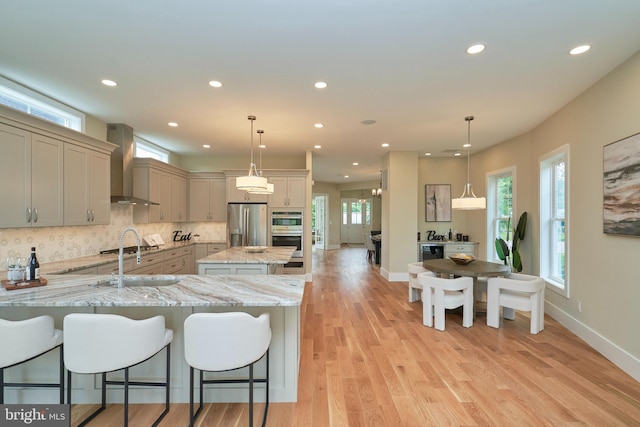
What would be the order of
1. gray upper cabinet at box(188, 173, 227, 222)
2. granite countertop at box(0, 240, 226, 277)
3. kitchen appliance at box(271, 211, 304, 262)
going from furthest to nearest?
1. gray upper cabinet at box(188, 173, 227, 222)
2. kitchen appliance at box(271, 211, 304, 262)
3. granite countertop at box(0, 240, 226, 277)

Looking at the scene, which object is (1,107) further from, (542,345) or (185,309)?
(542,345)

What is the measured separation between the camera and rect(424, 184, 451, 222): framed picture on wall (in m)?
6.88

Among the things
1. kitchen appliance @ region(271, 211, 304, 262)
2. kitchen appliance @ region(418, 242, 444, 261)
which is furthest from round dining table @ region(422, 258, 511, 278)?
kitchen appliance @ region(271, 211, 304, 262)

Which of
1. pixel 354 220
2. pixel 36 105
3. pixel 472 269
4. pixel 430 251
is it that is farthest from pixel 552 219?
pixel 354 220

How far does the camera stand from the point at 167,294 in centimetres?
202

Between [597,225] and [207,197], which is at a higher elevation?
[207,197]

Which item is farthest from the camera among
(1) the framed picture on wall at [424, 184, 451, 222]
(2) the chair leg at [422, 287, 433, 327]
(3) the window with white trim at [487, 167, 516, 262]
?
(1) the framed picture on wall at [424, 184, 451, 222]

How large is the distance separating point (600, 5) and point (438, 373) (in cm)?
305

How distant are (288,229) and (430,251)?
3.19 meters

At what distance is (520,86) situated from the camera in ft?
10.5

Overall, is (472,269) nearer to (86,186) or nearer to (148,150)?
(86,186)

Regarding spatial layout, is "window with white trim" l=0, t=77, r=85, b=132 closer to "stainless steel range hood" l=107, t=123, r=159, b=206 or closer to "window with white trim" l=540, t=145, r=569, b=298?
"stainless steel range hood" l=107, t=123, r=159, b=206

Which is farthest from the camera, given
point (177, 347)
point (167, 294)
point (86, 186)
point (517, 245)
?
point (517, 245)

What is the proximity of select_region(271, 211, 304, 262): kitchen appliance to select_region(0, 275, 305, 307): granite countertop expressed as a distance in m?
3.62
